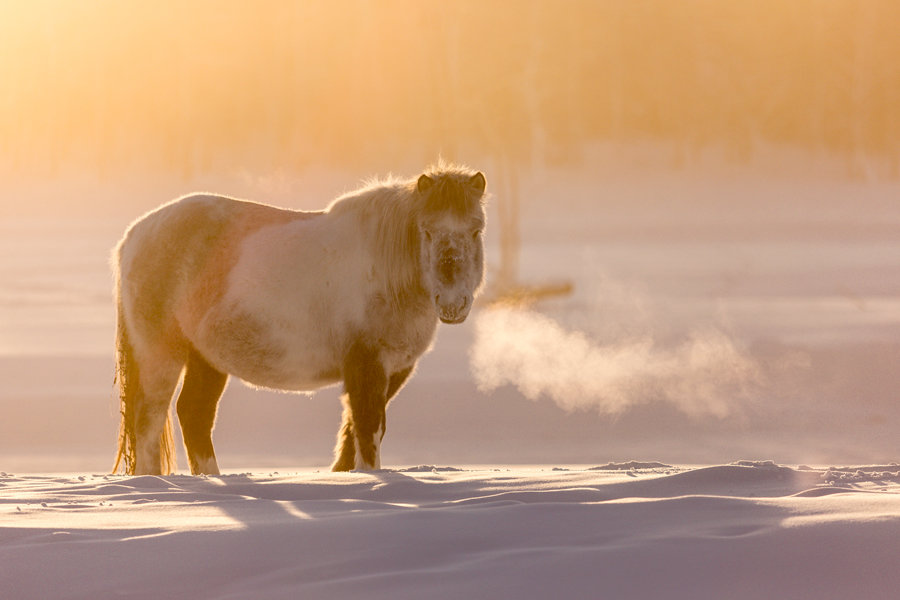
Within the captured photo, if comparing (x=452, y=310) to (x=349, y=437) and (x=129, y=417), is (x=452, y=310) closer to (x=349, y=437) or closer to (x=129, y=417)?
(x=349, y=437)

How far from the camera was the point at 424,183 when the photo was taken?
666 cm

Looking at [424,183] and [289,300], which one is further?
[289,300]

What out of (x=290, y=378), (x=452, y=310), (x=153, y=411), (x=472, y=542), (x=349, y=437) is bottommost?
(x=472, y=542)

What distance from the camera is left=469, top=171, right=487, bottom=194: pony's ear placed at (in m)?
6.73

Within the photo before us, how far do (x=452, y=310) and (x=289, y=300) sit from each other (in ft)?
4.19

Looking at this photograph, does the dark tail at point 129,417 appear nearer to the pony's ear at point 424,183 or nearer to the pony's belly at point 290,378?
the pony's belly at point 290,378

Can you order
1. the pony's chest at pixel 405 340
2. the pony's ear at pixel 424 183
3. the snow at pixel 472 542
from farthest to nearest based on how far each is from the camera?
the pony's chest at pixel 405 340
the pony's ear at pixel 424 183
the snow at pixel 472 542

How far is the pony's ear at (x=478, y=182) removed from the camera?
6729mm

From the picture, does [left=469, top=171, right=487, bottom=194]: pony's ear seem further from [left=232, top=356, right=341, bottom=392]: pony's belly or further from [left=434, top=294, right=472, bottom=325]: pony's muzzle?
[left=232, top=356, right=341, bottom=392]: pony's belly

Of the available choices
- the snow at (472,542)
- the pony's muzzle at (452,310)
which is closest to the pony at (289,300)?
the pony's muzzle at (452,310)

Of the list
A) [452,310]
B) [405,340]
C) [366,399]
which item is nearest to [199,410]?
[366,399]

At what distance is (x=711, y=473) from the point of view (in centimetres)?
558

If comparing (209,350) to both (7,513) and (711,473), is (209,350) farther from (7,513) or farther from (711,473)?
(711,473)

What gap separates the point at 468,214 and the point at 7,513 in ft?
9.96
